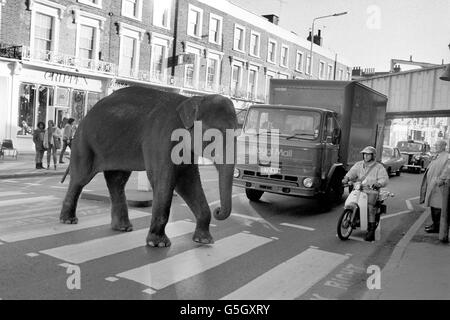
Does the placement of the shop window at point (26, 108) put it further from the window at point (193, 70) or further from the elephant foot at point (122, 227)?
the elephant foot at point (122, 227)

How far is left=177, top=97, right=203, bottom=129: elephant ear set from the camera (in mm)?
6486

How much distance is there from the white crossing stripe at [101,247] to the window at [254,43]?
33671 mm

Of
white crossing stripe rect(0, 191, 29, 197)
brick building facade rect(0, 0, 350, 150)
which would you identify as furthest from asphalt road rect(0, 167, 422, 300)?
brick building facade rect(0, 0, 350, 150)

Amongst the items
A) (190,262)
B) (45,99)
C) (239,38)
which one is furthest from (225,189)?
(239,38)

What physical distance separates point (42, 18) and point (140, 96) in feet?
64.3

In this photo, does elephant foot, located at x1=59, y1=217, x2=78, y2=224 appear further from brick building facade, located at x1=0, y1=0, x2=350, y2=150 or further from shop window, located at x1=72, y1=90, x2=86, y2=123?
shop window, located at x1=72, y1=90, x2=86, y2=123

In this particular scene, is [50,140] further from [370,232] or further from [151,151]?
[370,232]

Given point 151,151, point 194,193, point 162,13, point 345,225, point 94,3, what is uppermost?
point 162,13

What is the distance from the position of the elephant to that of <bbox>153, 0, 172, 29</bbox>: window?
81.1ft

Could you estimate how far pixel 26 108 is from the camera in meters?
23.9

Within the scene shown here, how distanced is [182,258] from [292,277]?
Answer: 1462mm
